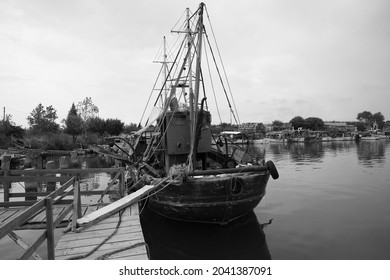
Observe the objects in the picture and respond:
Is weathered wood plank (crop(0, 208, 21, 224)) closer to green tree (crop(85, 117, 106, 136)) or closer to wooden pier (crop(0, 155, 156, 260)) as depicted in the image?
wooden pier (crop(0, 155, 156, 260))

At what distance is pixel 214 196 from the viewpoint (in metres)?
9.19

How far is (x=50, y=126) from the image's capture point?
60312mm

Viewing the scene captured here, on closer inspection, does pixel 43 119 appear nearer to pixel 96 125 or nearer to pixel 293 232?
pixel 96 125

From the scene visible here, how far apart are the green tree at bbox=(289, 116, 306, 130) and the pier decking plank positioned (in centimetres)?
13363

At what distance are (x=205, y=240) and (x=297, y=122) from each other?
132 metres

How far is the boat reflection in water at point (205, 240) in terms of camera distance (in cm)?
820

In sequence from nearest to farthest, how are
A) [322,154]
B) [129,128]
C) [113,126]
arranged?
[322,154] → [113,126] → [129,128]

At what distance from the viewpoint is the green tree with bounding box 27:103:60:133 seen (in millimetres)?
59416

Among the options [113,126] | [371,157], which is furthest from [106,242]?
[113,126]

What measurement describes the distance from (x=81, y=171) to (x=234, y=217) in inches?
222
